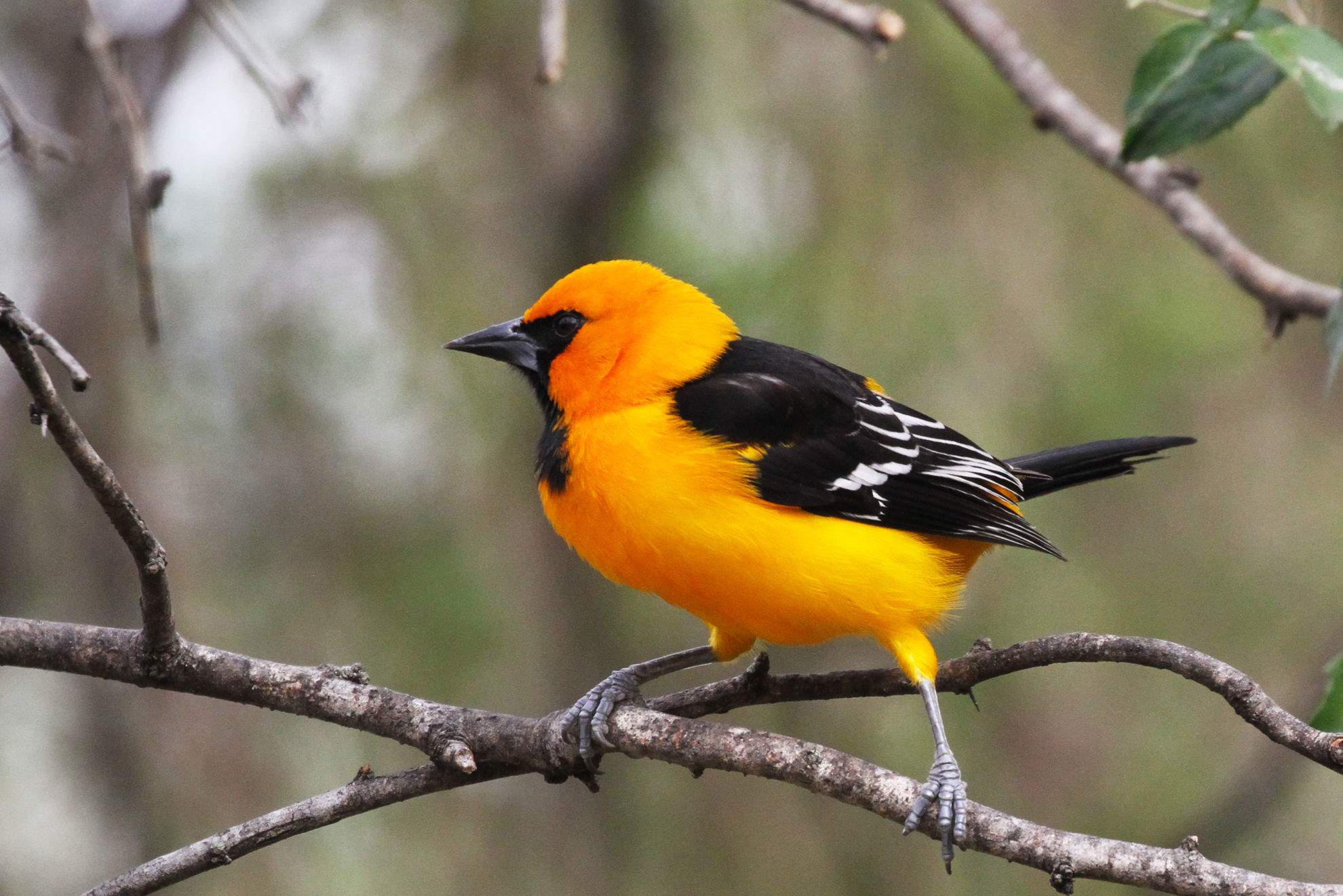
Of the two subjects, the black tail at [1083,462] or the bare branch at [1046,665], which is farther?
the black tail at [1083,462]

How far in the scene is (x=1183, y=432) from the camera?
16.3 feet

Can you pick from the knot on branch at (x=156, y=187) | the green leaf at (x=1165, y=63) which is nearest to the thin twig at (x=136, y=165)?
the knot on branch at (x=156, y=187)

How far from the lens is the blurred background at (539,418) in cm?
467

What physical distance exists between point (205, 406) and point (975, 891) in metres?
3.37

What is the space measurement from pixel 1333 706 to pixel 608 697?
1664 mm

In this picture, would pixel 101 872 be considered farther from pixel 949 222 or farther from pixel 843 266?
pixel 949 222

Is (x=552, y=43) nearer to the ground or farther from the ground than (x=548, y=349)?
farther from the ground

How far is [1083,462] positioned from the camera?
386 centimetres

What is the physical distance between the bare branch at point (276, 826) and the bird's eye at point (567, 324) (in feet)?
4.81

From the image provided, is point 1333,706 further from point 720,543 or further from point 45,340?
point 45,340

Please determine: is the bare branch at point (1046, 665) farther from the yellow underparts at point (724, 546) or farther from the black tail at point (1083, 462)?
the black tail at point (1083, 462)

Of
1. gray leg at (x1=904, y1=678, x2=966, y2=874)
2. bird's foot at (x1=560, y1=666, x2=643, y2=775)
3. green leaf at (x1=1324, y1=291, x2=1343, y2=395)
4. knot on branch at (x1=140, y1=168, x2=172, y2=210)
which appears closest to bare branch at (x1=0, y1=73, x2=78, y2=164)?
knot on branch at (x1=140, y1=168, x2=172, y2=210)

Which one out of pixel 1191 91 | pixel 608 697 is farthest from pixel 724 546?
pixel 1191 91

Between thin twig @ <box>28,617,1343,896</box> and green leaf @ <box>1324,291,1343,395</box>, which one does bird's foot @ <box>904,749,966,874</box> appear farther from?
green leaf @ <box>1324,291,1343,395</box>
